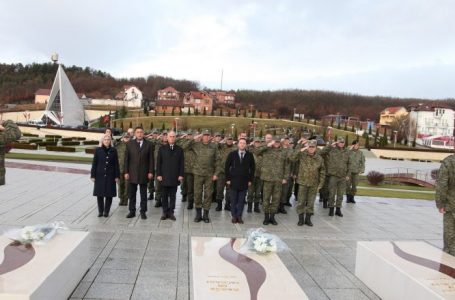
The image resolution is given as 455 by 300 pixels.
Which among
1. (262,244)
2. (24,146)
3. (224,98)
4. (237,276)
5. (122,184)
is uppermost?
(224,98)

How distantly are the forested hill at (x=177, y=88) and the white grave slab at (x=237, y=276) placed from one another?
101 metres

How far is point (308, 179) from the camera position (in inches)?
329

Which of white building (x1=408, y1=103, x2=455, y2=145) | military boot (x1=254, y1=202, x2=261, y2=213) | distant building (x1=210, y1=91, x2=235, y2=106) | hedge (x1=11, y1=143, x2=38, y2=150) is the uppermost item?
distant building (x1=210, y1=91, x2=235, y2=106)

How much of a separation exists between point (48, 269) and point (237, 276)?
176cm

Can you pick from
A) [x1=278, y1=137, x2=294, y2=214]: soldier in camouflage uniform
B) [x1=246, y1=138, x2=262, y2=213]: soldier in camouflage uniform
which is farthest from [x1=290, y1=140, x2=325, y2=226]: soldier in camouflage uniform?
[x1=246, y1=138, x2=262, y2=213]: soldier in camouflage uniform

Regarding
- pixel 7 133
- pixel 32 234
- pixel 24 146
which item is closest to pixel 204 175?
pixel 7 133

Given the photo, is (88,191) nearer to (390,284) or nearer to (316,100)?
(390,284)

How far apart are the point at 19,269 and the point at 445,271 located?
4.24 meters

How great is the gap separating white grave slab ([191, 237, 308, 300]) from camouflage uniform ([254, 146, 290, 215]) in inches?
141

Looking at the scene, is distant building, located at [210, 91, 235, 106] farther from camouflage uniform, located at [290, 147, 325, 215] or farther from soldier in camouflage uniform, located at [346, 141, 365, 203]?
camouflage uniform, located at [290, 147, 325, 215]

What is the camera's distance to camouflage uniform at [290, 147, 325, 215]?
8375mm

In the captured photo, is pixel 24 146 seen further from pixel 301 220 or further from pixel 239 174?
pixel 301 220

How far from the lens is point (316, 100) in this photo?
128 m

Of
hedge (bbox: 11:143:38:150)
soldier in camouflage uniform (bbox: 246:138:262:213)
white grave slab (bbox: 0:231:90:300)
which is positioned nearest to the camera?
white grave slab (bbox: 0:231:90:300)
